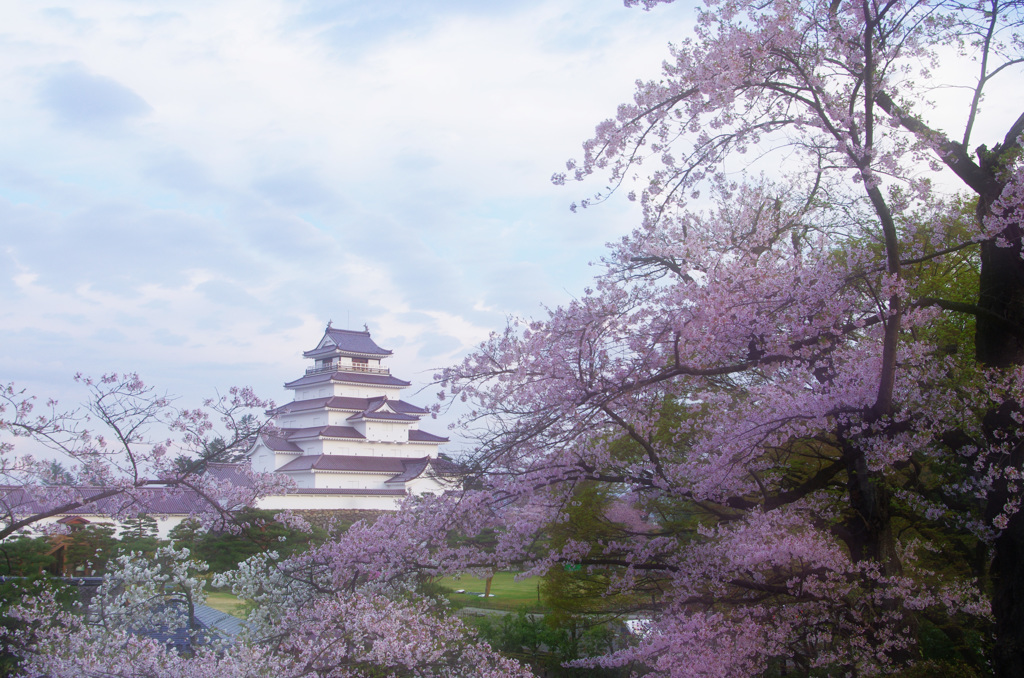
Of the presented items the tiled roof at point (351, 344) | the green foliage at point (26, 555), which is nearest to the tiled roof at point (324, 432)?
the tiled roof at point (351, 344)

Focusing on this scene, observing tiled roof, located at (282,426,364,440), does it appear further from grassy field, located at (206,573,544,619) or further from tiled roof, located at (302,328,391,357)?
grassy field, located at (206,573,544,619)

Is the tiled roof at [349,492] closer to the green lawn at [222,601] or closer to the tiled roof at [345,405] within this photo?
the tiled roof at [345,405]

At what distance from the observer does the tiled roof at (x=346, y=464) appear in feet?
120

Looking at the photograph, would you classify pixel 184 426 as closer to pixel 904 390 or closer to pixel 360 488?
pixel 904 390

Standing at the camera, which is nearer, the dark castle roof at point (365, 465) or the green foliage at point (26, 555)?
the green foliage at point (26, 555)

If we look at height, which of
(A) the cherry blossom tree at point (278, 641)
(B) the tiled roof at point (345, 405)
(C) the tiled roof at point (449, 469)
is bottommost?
(A) the cherry blossom tree at point (278, 641)

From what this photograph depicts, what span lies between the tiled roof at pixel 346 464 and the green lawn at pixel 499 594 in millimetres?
7606

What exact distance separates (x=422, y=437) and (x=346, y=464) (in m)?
5.01

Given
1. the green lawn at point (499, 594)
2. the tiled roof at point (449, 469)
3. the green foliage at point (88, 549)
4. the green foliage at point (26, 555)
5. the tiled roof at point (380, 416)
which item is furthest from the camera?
the tiled roof at point (380, 416)

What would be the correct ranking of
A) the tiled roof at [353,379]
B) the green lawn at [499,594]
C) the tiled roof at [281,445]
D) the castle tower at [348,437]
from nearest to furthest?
the green lawn at [499,594], the castle tower at [348,437], the tiled roof at [281,445], the tiled roof at [353,379]

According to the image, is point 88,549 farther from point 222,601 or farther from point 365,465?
point 365,465

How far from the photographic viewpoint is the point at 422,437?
134ft

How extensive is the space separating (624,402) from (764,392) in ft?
3.59

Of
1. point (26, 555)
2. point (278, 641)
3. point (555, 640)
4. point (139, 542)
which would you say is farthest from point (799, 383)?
point (139, 542)
